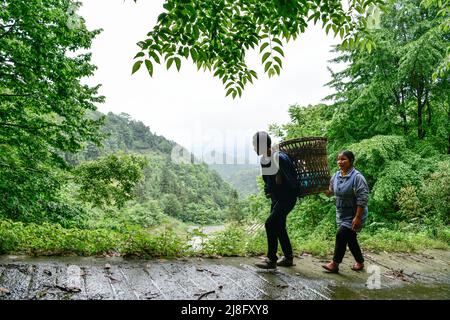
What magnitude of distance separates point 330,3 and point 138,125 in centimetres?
10407

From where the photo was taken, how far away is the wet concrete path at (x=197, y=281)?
3.34 m

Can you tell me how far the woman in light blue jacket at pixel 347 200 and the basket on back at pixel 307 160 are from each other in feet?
0.89

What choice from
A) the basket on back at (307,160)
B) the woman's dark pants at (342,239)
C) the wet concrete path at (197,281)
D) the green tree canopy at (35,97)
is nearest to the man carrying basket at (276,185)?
the basket on back at (307,160)

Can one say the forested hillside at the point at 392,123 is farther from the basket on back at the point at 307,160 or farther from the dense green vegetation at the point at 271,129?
the basket on back at the point at 307,160

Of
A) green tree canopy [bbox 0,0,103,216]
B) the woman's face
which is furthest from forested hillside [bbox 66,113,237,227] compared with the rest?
the woman's face

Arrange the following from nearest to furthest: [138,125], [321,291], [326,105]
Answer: [321,291] < [326,105] < [138,125]

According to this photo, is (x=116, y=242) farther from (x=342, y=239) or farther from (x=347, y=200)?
(x=347, y=200)

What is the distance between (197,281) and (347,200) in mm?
2397

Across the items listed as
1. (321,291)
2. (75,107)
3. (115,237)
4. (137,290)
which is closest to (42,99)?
(75,107)

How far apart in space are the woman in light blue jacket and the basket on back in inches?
10.6

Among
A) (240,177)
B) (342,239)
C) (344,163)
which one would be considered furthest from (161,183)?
(240,177)

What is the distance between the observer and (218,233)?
6.21 meters

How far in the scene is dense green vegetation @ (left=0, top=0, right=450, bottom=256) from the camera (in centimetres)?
520

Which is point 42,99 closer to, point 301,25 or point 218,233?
point 218,233
